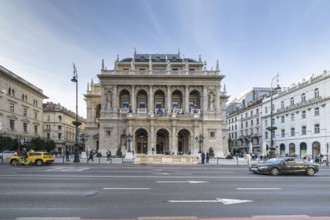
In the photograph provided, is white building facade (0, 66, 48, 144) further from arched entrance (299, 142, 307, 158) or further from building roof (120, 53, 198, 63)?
arched entrance (299, 142, 307, 158)

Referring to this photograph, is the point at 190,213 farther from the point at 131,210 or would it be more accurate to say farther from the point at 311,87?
the point at 311,87

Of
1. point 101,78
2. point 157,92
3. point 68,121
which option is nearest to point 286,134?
point 157,92

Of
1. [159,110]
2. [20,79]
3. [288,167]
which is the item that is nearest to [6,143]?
[20,79]

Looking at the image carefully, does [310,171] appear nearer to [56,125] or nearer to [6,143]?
[6,143]

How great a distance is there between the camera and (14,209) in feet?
24.8

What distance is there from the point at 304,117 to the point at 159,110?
93.0 ft

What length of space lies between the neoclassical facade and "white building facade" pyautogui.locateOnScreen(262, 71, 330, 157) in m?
13.0

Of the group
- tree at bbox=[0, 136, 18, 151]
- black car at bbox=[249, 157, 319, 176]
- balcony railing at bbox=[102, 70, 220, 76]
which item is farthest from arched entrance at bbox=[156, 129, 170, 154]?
black car at bbox=[249, 157, 319, 176]

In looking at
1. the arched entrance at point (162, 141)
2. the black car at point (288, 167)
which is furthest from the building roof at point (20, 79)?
the black car at point (288, 167)

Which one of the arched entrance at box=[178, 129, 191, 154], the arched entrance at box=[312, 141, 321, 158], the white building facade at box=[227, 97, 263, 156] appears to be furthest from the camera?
the white building facade at box=[227, 97, 263, 156]

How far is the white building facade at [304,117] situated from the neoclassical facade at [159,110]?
13.0 meters

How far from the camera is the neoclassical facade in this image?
52.8 metres

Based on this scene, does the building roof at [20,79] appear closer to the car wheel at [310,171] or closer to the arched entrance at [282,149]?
the car wheel at [310,171]

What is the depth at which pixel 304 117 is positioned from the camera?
5134 centimetres
